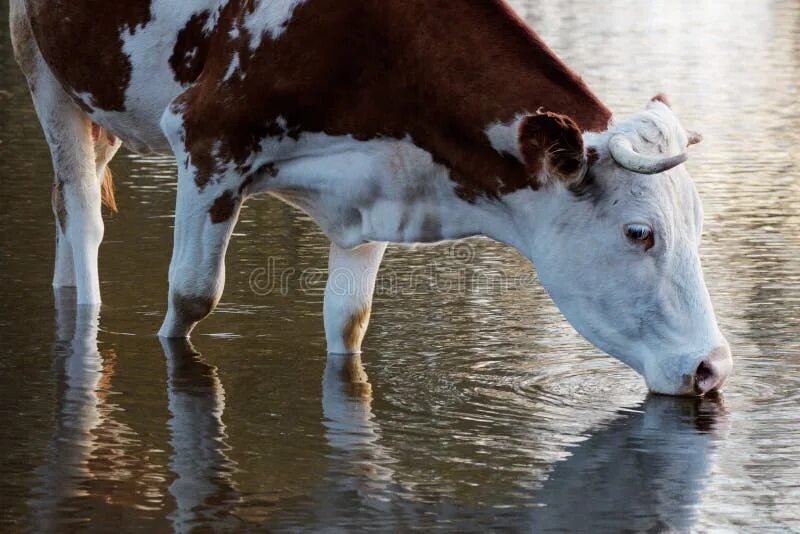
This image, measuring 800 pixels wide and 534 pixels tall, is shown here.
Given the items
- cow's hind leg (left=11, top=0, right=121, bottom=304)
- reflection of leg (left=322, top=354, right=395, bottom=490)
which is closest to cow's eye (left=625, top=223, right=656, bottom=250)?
reflection of leg (left=322, top=354, right=395, bottom=490)

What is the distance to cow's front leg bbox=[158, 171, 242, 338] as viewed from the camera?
6.93m

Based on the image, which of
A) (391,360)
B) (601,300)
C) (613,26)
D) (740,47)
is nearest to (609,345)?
(601,300)

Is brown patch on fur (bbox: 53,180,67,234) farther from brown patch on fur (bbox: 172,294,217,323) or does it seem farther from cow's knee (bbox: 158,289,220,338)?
brown patch on fur (bbox: 172,294,217,323)

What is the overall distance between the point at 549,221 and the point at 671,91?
409 inches

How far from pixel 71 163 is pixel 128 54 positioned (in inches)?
45.6

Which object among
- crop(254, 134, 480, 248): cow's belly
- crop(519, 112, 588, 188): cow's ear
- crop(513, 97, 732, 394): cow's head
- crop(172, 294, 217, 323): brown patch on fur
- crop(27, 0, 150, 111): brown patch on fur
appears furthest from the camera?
crop(27, 0, 150, 111): brown patch on fur

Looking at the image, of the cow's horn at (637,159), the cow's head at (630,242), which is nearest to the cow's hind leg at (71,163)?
the cow's head at (630,242)

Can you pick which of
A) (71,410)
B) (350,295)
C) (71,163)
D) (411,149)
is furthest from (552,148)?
(71,163)

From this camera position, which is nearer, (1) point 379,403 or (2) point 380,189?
(1) point 379,403

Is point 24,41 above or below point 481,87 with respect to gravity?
above

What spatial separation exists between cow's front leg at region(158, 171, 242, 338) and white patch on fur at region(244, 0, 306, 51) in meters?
0.59

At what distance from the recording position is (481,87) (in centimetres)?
629

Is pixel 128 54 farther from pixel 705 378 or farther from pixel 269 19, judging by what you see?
pixel 705 378

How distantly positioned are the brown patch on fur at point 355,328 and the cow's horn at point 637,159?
1700 millimetres
